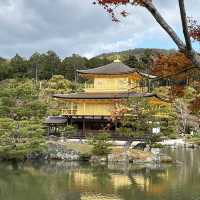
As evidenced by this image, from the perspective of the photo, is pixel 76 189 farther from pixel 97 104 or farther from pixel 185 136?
pixel 185 136

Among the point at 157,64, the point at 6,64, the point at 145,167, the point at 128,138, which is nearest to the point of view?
the point at 157,64

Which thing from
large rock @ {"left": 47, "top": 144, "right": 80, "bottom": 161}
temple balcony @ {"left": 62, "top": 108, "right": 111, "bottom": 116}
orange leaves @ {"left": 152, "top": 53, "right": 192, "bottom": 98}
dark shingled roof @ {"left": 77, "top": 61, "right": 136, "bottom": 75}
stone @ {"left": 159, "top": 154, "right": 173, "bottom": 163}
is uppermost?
dark shingled roof @ {"left": 77, "top": 61, "right": 136, "bottom": 75}

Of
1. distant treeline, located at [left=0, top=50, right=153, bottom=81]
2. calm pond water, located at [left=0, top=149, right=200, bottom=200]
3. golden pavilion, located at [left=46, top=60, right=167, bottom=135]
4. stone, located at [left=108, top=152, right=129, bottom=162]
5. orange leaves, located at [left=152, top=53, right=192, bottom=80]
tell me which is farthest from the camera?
distant treeline, located at [left=0, top=50, right=153, bottom=81]

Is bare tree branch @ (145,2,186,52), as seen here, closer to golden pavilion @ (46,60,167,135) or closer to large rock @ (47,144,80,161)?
large rock @ (47,144,80,161)

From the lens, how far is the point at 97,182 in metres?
21.2

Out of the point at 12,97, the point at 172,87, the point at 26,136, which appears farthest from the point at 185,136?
the point at 172,87

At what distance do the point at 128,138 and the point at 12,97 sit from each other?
9222 millimetres

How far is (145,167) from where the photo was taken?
25812 mm

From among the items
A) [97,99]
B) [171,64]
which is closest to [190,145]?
[97,99]

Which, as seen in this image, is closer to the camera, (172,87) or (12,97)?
(172,87)

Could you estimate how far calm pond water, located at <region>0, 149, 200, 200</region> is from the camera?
727 inches

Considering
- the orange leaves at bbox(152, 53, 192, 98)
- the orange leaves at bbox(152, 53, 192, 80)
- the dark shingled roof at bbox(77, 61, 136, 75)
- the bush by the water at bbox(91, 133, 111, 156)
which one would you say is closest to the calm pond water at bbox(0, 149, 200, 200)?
the bush by the water at bbox(91, 133, 111, 156)

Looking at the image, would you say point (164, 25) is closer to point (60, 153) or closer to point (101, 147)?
point (101, 147)

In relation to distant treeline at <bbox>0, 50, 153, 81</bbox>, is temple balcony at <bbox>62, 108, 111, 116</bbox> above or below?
below
